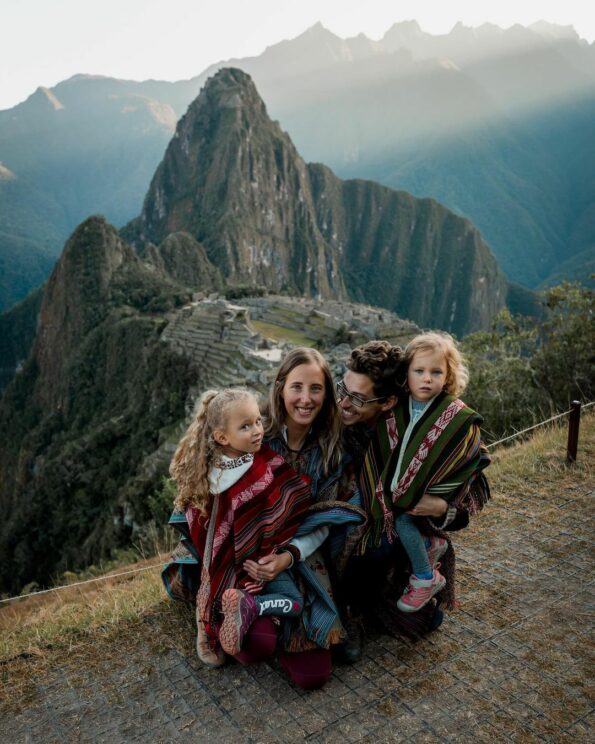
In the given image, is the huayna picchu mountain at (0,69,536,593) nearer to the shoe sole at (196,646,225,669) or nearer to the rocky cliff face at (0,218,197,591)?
the rocky cliff face at (0,218,197,591)

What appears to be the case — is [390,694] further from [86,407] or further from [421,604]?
[86,407]

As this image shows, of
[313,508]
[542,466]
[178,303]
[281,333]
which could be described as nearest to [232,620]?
[313,508]

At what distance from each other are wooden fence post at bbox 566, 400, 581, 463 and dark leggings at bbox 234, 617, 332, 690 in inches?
144

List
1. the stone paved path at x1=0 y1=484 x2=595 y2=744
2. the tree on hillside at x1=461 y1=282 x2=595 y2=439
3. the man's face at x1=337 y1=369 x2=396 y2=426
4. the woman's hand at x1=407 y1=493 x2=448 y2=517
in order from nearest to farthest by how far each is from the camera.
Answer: the stone paved path at x1=0 y1=484 x2=595 y2=744, the woman's hand at x1=407 y1=493 x2=448 y2=517, the man's face at x1=337 y1=369 x2=396 y2=426, the tree on hillside at x1=461 y1=282 x2=595 y2=439

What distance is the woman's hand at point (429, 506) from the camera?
3.29 metres

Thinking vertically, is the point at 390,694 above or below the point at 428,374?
below

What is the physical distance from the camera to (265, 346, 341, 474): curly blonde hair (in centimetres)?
347

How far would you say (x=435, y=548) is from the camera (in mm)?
3441

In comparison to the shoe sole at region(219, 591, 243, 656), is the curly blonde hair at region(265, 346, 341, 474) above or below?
above

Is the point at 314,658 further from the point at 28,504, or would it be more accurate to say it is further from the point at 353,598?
the point at 28,504

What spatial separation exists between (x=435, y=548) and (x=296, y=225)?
121 meters

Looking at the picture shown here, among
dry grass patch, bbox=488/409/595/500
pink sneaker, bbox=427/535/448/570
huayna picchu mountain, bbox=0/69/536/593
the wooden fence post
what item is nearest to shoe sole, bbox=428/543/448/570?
pink sneaker, bbox=427/535/448/570

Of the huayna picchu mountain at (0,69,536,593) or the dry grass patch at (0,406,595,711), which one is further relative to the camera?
the huayna picchu mountain at (0,69,536,593)

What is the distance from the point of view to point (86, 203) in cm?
18688
